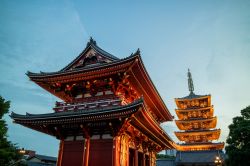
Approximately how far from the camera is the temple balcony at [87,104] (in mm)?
16312

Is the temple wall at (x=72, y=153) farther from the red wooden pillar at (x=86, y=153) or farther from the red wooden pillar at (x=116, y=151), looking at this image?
the red wooden pillar at (x=116, y=151)

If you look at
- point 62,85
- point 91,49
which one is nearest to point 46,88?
point 62,85

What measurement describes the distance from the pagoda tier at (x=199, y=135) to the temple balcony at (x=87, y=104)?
36.7 m

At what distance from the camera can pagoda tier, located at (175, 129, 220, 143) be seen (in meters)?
48.3

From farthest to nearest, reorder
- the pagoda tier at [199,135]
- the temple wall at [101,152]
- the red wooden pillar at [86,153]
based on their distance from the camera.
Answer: the pagoda tier at [199,135], the red wooden pillar at [86,153], the temple wall at [101,152]

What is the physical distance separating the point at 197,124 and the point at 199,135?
2.67 m

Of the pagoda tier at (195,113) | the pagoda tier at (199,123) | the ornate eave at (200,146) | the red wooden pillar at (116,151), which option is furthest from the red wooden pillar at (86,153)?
the pagoda tier at (195,113)

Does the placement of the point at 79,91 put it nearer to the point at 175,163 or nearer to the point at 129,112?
the point at 129,112

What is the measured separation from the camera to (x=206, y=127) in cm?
5041

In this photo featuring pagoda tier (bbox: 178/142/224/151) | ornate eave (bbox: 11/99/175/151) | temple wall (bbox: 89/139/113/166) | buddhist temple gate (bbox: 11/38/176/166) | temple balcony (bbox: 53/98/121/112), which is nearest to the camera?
ornate eave (bbox: 11/99/175/151)

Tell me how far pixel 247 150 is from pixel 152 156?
36.7 ft

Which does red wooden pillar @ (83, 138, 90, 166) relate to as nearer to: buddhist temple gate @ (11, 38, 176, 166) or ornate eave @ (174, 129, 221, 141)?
buddhist temple gate @ (11, 38, 176, 166)

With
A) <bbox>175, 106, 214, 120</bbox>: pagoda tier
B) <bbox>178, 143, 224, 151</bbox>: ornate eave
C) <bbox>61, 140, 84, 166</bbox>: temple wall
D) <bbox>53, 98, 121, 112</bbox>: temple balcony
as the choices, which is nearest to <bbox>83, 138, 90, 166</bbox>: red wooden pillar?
<bbox>61, 140, 84, 166</bbox>: temple wall

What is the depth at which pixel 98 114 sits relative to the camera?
14.5m
